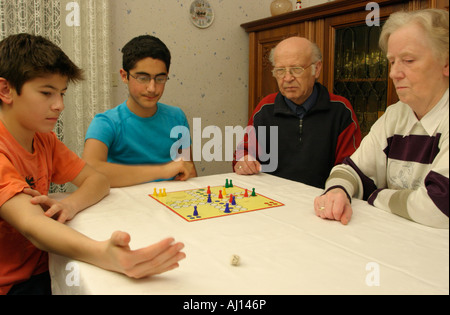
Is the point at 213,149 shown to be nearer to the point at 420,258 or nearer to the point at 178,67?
the point at 178,67

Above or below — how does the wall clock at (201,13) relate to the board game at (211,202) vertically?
above

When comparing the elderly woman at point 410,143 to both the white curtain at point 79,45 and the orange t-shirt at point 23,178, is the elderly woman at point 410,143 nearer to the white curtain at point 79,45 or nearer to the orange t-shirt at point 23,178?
the orange t-shirt at point 23,178

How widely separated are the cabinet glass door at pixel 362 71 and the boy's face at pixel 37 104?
2067mm

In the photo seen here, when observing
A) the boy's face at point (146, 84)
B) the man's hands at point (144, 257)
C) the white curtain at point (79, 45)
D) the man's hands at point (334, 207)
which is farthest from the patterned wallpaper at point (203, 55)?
the man's hands at point (144, 257)

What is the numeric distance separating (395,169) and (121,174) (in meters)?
1.01

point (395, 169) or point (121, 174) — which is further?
point (121, 174)

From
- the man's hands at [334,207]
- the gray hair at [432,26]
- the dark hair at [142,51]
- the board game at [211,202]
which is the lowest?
the board game at [211,202]

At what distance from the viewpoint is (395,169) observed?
115 cm

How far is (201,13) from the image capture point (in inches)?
128

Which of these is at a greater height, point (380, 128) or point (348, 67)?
point (348, 67)

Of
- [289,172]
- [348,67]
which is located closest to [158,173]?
[289,172]

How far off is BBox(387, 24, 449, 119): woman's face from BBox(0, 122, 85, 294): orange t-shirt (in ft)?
3.12

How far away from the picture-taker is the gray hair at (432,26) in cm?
56

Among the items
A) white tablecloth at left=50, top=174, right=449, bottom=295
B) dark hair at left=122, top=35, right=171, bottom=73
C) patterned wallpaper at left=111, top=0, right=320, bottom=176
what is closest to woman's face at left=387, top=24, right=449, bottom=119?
white tablecloth at left=50, top=174, right=449, bottom=295
